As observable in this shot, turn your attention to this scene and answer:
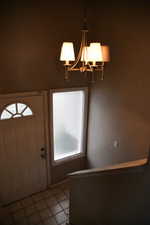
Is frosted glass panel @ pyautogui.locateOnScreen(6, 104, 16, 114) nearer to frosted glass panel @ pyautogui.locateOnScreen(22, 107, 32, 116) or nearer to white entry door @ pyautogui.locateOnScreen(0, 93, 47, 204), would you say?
white entry door @ pyautogui.locateOnScreen(0, 93, 47, 204)

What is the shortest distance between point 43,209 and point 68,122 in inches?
70.4

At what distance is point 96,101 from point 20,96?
1.50 m

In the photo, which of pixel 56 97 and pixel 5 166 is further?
pixel 56 97

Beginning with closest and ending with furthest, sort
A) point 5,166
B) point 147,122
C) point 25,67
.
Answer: point 147,122 → point 25,67 → point 5,166

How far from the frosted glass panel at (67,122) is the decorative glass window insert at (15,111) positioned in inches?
22.7

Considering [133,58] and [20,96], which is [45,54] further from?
[133,58]

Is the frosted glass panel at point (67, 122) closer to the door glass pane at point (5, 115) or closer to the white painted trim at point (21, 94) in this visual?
the white painted trim at point (21, 94)

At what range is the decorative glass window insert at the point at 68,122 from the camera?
3521 millimetres

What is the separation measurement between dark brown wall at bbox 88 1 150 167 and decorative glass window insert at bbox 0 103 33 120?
140cm

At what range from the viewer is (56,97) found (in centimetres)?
342

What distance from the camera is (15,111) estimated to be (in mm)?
3014

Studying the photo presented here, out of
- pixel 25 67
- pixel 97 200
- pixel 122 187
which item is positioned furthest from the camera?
pixel 25 67

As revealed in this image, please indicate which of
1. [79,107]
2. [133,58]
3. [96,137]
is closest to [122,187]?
[133,58]

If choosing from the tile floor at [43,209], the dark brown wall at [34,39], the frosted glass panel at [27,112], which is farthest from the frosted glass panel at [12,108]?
the tile floor at [43,209]
